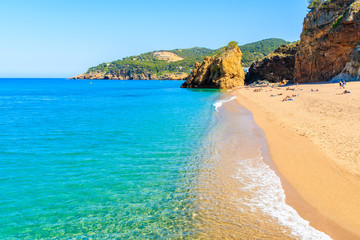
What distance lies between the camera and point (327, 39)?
47.9 meters

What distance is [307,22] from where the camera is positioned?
5434 cm

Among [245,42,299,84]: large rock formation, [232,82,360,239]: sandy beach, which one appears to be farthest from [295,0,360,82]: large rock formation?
[232,82,360,239]: sandy beach

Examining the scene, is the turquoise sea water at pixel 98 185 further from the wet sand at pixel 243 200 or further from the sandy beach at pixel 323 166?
the sandy beach at pixel 323 166

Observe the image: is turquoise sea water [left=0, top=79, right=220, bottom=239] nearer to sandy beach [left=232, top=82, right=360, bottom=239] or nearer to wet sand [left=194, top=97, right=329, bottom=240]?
wet sand [left=194, top=97, right=329, bottom=240]

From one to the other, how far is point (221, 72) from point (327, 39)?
30165 mm

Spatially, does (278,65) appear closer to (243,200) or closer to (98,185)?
(243,200)

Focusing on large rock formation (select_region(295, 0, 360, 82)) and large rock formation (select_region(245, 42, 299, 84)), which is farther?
large rock formation (select_region(245, 42, 299, 84))

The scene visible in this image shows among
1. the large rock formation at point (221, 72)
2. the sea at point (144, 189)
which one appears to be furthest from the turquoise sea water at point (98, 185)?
the large rock formation at point (221, 72)

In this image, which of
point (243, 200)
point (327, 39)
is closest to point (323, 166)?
point (243, 200)

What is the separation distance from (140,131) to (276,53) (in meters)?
73.0

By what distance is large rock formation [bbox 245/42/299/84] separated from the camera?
7512 cm

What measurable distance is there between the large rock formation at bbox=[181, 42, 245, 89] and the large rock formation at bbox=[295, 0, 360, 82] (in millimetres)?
20680

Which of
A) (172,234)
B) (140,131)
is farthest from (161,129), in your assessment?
(172,234)

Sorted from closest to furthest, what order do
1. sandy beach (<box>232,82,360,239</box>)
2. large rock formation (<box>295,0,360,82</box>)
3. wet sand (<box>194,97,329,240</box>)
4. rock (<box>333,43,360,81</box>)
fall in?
wet sand (<box>194,97,329,240</box>), sandy beach (<box>232,82,360,239</box>), rock (<box>333,43,360,81</box>), large rock formation (<box>295,0,360,82</box>)
